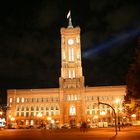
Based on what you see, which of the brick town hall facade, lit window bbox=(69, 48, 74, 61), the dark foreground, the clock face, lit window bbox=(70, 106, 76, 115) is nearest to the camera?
the dark foreground

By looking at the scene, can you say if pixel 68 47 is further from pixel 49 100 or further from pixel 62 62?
pixel 49 100

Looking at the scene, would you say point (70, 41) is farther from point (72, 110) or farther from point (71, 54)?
point (72, 110)

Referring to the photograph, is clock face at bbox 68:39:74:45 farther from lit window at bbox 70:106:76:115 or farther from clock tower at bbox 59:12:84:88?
lit window at bbox 70:106:76:115

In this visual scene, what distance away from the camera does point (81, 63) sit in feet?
417

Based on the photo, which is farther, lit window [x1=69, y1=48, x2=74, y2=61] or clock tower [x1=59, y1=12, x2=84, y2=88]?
lit window [x1=69, y1=48, x2=74, y2=61]

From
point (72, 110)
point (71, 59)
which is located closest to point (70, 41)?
point (71, 59)

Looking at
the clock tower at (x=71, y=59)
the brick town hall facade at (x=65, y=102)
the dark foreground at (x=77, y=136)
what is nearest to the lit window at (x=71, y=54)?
the clock tower at (x=71, y=59)

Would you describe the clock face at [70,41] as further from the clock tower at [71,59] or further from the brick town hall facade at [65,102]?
the brick town hall facade at [65,102]

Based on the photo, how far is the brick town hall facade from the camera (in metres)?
118

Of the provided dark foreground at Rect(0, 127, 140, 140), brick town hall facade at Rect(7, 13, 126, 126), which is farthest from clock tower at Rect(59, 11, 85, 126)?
dark foreground at Rect(0, 127, 140, 140)

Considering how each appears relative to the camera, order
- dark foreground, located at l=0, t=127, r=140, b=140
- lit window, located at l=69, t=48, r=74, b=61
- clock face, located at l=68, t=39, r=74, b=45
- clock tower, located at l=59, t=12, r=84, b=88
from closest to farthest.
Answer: dark foreground, located at l=0, t=127, r=140, b=140 → clock tower, located at l=59, t=12, r=84, b=88 → lit window, located at l=69, t=48, r=74, b=61 → clock face, located at l=68, t=39, r=74, b=45

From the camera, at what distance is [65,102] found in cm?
11944

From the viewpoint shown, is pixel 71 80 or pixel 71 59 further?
pixel 71 59

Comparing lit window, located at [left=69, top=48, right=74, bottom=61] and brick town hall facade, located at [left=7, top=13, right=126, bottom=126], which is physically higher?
lit window, located at [left=69, top=48, right=74, bottom=61]
